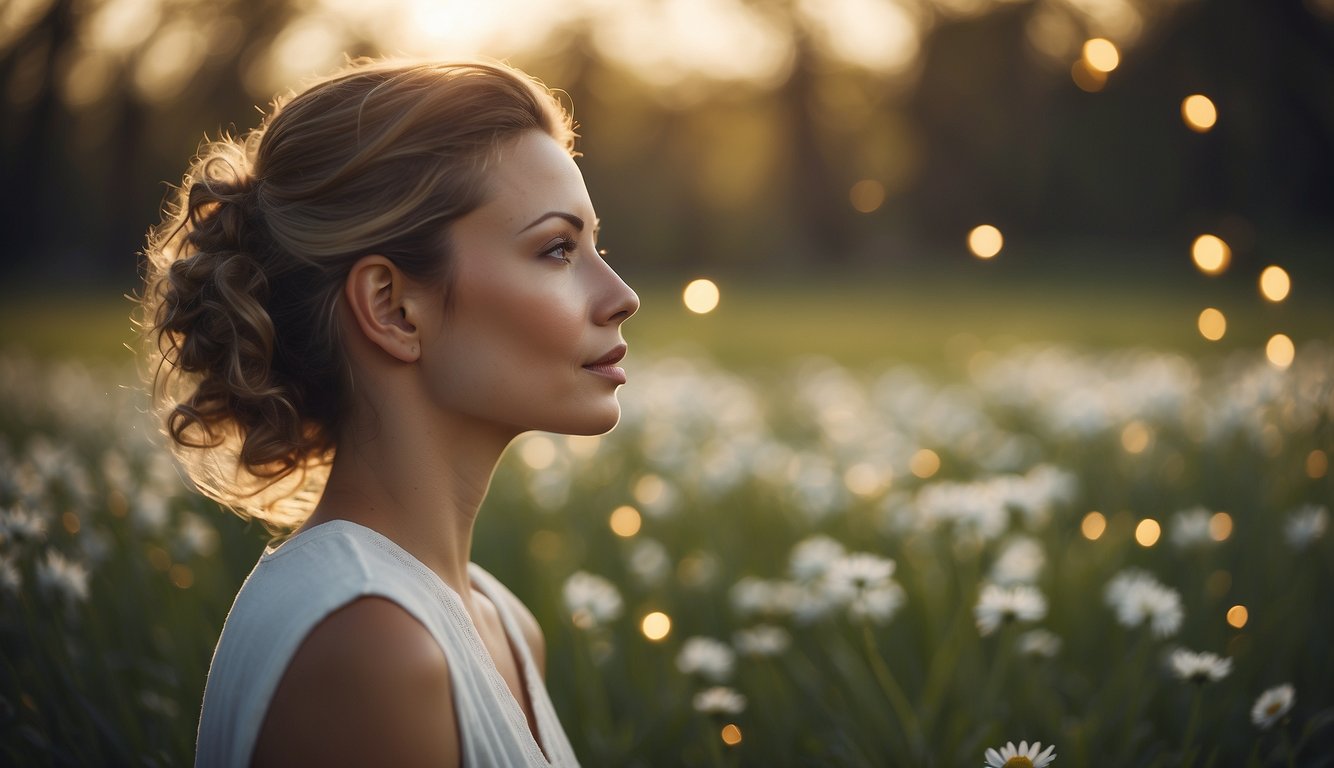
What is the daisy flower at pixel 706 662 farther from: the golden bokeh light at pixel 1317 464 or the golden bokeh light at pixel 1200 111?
the golden bokeh light at pixel 1317 464

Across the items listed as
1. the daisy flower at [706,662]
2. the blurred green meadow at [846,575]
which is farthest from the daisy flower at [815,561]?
the daisy flower at [706,662]

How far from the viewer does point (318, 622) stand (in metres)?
1.19

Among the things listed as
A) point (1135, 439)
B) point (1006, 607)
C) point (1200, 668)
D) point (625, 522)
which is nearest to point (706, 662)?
point (1006, 607)

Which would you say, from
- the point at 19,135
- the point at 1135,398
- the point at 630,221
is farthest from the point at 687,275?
the point at 1135,398

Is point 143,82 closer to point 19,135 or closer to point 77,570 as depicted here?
point 19,135

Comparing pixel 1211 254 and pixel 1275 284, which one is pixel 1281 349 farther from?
Result: pixel 1211 254

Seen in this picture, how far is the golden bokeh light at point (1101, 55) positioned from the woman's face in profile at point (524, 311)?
117 cm

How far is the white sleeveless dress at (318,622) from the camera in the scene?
A: 1.20 m

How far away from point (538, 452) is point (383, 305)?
126 inches

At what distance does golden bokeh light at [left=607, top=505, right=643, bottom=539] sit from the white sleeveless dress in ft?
6.78

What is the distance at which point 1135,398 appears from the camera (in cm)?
440

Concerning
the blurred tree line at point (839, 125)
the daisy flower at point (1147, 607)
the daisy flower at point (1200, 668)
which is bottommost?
the daisy flower at point (1200, 668)

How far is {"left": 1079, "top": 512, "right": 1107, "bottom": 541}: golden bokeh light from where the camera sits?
3025 mm

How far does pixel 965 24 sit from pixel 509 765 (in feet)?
28.3
